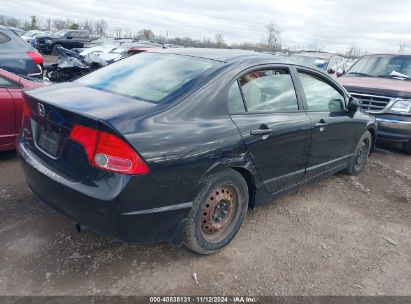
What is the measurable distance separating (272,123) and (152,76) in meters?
1.13

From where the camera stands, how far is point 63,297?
8.38 feet

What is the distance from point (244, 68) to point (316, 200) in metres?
2.03

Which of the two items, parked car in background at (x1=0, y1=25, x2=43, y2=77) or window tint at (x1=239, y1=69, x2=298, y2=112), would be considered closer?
window tint at (x1=239, y1=69, x2=298, y2=112)

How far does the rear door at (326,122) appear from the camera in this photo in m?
3.98

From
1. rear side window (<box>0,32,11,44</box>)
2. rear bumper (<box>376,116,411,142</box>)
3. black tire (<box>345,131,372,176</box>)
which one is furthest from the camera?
rear side window (<box>0,32,11,44</box>)

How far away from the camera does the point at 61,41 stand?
80.1 ft

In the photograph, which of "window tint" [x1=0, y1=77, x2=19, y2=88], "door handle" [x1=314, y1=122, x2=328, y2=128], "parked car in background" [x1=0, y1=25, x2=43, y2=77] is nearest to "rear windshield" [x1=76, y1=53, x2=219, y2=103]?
"door handle" [x1=314, y1=122, x2=328, y2=128]

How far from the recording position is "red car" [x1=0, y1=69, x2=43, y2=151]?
14.9ft

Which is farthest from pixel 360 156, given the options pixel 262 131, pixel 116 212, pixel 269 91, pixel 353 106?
pixel 116 212

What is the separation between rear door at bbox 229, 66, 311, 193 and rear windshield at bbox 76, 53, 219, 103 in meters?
0.40

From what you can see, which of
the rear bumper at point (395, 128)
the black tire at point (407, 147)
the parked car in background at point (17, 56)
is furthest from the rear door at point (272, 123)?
the parked car in background at point (17, 56)

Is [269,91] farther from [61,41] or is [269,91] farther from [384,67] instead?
[61,41]

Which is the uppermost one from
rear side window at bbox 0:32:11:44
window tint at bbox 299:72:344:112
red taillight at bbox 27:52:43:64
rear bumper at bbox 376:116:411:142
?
rear side window at bbox 0:32:11:44

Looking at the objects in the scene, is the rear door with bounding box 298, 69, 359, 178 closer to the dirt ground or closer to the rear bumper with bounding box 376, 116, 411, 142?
the dirt ground
